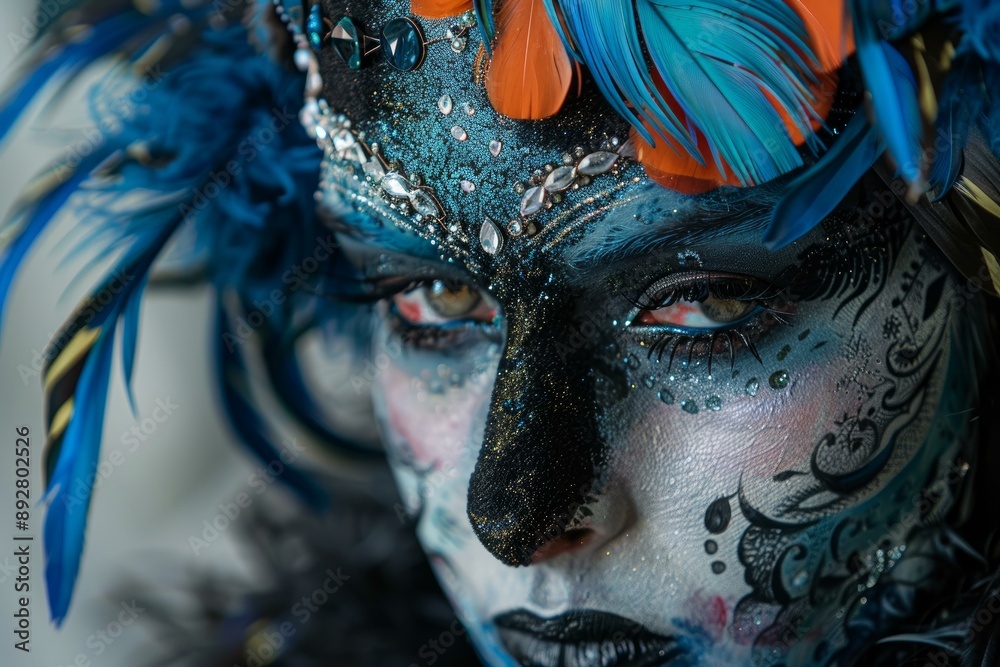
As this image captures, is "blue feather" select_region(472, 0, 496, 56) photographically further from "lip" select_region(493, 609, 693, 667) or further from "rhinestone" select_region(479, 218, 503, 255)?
"lip" select_region(493, 609, 693, 667)

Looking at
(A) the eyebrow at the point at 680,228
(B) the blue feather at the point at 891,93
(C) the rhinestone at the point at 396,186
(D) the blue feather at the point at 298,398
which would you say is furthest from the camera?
(D) the blue feather at the point at 298,398

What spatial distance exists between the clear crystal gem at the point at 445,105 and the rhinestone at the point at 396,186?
65 millimetres

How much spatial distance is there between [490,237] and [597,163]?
10 centimetres

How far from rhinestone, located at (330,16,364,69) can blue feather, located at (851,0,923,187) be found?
0.39 meters

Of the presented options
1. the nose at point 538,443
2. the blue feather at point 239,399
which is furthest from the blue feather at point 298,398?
the nose at point 538,443

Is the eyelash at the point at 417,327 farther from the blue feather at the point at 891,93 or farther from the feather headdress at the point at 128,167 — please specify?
the blue feather at the point at 891,93

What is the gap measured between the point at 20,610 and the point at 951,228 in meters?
1.04

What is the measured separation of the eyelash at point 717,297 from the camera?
0.67 m

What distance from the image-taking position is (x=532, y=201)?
652 mm
